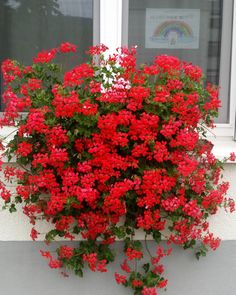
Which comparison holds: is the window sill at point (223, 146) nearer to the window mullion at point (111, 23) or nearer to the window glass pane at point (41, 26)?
the window mullion at point (111, 23)

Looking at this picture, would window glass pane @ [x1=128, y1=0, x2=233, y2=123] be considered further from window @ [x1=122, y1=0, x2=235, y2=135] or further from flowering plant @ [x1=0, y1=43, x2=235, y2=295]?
flowering plant @ [x1=0, y1=43, x2=235, y2=295]

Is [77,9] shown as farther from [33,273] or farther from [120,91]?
[33,273]

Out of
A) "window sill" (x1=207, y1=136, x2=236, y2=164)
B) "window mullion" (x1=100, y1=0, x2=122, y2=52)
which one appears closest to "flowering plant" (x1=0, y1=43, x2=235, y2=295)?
"window sill" (x1=207, y1=136, x2=236, y2=164)

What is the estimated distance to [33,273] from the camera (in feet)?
10.3

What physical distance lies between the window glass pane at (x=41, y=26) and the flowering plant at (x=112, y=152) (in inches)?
19.3

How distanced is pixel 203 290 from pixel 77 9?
1.97 metres

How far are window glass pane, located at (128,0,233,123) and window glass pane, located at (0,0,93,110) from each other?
12.4 inches

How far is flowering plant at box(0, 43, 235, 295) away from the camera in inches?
103

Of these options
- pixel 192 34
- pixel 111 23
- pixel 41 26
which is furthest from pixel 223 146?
pixel 41 26

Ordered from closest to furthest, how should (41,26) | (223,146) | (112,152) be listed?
1. (112,152)
2. (223,146)
3. (41,26)

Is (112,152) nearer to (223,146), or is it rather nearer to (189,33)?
(223,146)

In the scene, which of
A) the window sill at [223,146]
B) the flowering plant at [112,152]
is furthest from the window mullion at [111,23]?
the window sill at [223,146]

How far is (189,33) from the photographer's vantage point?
338 centimetres

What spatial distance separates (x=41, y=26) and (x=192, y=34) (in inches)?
39.3
